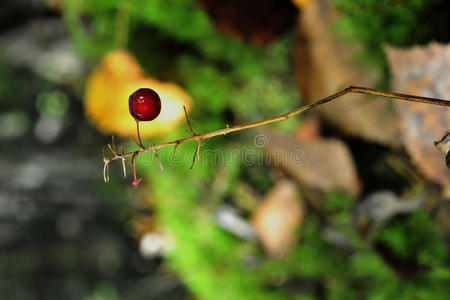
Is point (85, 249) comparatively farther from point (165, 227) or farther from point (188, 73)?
point (188, 73)

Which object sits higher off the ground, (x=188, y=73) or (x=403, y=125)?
(x=188, y=73)

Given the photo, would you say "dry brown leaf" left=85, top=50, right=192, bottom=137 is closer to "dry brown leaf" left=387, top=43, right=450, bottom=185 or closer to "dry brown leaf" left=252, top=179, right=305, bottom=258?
"dry brown leaf" left=252, top=179, right=305, bottom=258

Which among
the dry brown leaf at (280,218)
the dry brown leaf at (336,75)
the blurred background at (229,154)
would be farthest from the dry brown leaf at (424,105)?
the dry brown leaf at (280,218)

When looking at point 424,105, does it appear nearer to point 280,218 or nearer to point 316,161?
point 316,161

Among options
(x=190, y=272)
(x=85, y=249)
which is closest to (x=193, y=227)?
(x=190, y=272)

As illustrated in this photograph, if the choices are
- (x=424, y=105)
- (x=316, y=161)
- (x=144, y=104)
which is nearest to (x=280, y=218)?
(x=316, y=161)

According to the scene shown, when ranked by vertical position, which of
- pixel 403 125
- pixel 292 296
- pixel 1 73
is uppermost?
pixel 1 73

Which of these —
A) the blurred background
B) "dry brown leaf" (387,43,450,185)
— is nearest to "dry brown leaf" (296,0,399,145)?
the blurred background
